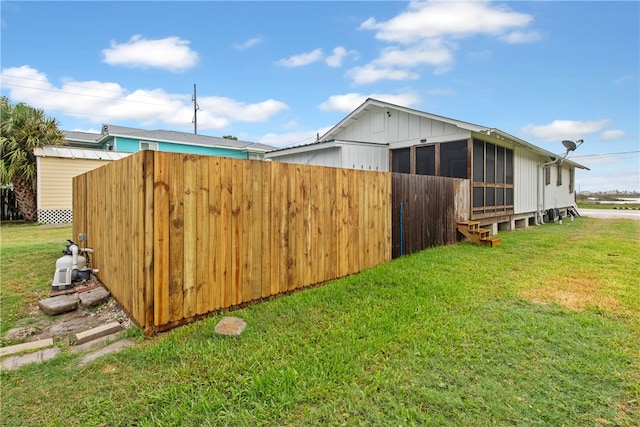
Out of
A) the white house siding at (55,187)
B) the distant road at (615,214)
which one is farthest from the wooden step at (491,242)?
the white house siding at (55,187)

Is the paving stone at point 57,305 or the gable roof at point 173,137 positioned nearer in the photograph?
the paving stone at point 57,305

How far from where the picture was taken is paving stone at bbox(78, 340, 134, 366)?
8.30 ft

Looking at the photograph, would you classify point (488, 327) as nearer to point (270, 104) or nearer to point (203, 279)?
point (203, 279)

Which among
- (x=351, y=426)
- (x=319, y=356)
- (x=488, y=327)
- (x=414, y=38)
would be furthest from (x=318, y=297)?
(x=414, y=38)

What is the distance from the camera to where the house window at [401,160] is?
9902 millimetres

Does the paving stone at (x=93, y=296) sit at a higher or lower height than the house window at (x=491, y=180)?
lower

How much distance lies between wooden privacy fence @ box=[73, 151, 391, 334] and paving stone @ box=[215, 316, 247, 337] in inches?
10.9

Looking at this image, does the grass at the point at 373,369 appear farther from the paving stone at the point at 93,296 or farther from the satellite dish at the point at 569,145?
the satellite dish at the point at 569,145

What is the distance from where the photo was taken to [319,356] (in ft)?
8.36

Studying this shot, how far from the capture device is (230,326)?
300 cm

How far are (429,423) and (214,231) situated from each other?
2.44m

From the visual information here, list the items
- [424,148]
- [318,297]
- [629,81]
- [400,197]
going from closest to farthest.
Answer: [318,297] < [400,197] < [424,148] < [629,81]

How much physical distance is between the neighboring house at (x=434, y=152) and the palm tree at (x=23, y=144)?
8.94 meters

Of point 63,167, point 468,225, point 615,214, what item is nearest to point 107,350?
point 468,225
